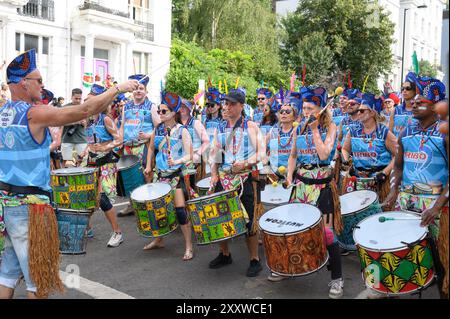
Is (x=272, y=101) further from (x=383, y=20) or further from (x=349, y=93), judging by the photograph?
(x=383, y=20)

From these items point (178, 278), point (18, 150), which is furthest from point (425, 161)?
point (18, 150)

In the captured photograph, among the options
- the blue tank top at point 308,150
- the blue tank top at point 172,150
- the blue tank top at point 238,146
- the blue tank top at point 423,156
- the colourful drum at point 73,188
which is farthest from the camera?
the blue tank top at point 172,150

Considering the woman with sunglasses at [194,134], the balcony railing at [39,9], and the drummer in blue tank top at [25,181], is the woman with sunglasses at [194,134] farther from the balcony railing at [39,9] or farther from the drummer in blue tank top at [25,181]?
the balcony railing at [39,9]

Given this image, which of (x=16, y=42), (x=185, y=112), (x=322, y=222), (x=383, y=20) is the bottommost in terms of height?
(x=322, y=222)

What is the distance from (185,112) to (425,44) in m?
56.9

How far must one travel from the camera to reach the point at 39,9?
19.2 meters

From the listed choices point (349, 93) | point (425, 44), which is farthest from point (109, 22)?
point (425, 44)

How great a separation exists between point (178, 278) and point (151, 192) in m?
1.12

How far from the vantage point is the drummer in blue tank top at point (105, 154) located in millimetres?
6410

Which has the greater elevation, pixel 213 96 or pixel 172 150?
pixel 213 96

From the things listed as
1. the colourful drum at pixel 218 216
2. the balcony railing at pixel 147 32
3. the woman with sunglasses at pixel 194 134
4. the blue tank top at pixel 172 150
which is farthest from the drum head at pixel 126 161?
the balcony railing at pixel 147 32

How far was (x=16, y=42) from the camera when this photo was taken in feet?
59.7

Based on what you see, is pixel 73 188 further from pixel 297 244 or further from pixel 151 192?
pixel 297 244

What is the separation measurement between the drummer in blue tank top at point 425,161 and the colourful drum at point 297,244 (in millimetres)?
Result: 714
